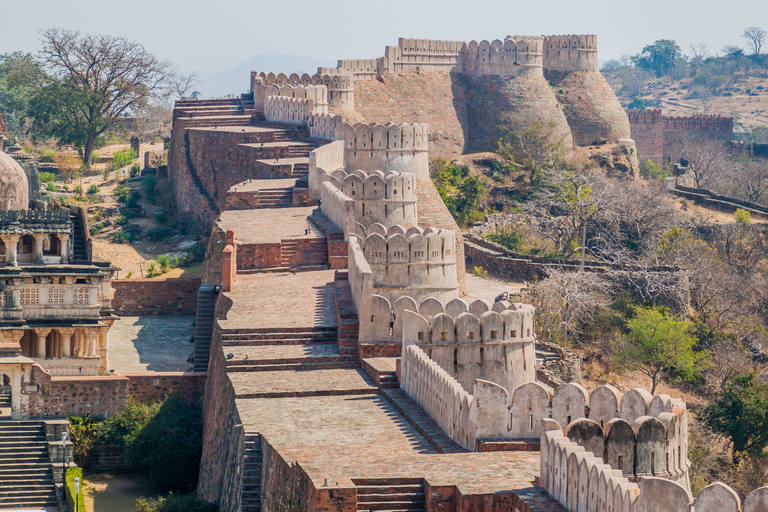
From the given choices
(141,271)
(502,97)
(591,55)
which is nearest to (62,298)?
(141,271)

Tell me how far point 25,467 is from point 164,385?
398cm

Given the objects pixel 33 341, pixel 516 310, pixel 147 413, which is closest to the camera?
pixel 516 310

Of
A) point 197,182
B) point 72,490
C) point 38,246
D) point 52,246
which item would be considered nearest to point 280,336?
point 72,490

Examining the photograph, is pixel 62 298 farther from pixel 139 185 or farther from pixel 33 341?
pixel 139 185

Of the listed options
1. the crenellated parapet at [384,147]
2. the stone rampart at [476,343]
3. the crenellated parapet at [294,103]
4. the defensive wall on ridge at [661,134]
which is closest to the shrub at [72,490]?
the stone rampart at [476,343]

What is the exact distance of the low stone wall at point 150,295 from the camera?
35.7 m

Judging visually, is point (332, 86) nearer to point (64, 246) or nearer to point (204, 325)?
point (64, 246)

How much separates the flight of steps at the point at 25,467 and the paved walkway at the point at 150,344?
4141mm

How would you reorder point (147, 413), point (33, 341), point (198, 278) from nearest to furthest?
point (147, 413) < point (33, 341) < point (198, 278)

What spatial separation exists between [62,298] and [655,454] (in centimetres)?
1715

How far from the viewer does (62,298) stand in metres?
29.0

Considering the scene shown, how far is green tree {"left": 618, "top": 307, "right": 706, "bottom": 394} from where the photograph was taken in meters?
36.8

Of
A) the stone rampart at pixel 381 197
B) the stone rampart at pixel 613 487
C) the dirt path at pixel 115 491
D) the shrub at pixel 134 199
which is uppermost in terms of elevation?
the stone rampart at pixel 381 197

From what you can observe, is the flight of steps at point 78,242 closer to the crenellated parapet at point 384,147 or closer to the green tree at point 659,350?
the crenellated parapet at point 384,147
